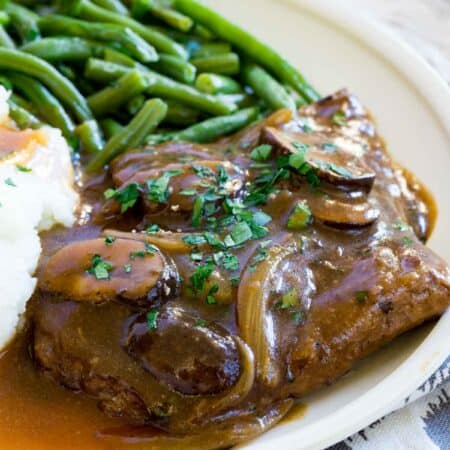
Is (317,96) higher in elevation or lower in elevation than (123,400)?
higher

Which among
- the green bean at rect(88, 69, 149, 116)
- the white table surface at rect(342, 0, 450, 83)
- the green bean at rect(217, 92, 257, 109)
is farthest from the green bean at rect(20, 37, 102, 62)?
the white table surface at rect(342, 0, 450, 83)

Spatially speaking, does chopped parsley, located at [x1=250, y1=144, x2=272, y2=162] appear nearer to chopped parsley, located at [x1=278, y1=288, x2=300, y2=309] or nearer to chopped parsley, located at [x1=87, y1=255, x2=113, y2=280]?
chopped parsley, located at [x1=278, y1=288, x2=300, y2=309]

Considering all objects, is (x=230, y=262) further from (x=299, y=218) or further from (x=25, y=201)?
(x=25, y=201)

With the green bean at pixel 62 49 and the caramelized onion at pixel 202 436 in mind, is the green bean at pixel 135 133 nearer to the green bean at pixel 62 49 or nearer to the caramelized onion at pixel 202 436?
the green bean at pixel 62 49

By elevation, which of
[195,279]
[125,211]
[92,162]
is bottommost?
[92,162]

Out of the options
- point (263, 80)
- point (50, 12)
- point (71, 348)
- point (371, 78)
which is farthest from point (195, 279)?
point (50, 12)

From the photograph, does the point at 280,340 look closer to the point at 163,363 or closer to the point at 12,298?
the point at 163,363

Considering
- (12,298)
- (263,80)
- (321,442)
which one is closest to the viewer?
(321,442)
